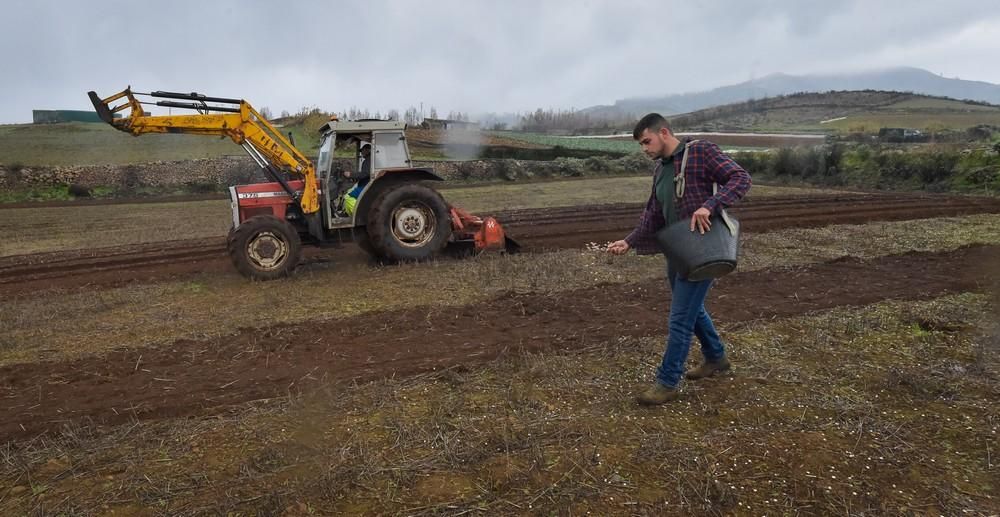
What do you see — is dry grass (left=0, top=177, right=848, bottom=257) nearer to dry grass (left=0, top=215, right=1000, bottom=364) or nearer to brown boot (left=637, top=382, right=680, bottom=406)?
dry grass (left=0, top=215, right=1000, bottom=364)

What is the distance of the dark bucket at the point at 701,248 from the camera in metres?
3.59

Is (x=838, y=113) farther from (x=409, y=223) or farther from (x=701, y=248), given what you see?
(x=701, y=248)

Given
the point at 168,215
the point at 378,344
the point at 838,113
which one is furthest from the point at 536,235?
the point at 838,113

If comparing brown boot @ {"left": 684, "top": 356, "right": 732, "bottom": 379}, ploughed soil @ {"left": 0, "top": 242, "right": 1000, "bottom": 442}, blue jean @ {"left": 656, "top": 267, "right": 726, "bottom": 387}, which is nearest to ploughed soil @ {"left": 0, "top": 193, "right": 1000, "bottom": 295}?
ploughed soil @ {"left": 0, "top": 242, "right": 1000, "bottom": 442}

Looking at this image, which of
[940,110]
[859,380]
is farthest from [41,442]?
[940,110]

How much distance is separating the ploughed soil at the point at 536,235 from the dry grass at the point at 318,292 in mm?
951

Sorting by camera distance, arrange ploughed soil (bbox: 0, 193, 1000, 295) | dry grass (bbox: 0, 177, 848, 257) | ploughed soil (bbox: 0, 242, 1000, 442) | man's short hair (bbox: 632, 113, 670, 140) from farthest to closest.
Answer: dry grass (bbox: 0, 177, 848, 257)
ploughed soil (bbox: 0, 193, 1000, 295)
ploughed soil (bbox: 0, 242, 1000, 442)
man's short hair (bbox: 632, 113, 670, 140)

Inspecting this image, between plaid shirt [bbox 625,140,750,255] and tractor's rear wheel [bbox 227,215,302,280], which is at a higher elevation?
plaid shirt [bbox 625,140,750,255]

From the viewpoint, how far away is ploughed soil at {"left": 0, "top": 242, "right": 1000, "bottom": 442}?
14.1 feet

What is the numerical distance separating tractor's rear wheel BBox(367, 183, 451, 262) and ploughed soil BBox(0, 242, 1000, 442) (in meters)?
2.48

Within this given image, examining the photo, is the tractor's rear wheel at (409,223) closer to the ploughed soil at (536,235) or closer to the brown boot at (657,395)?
the ploughed soil at (536,235)

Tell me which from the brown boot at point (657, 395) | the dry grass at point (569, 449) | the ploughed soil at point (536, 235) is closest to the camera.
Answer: the dry grass at point (569, 449)

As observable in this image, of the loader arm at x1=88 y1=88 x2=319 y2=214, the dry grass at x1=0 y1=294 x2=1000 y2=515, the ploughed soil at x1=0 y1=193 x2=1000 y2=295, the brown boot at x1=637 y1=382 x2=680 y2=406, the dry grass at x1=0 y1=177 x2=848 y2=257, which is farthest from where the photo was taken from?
the dry grass at x1=0 y1=177 x2=848 y2=257

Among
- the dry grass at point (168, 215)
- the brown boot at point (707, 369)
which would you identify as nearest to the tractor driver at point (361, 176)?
the dry grass at point (168, 215)
